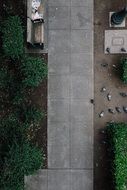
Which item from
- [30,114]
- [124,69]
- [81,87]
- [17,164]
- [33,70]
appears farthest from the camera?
[81,87]

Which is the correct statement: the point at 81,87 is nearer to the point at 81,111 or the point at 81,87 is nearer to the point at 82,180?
the point at 81,111

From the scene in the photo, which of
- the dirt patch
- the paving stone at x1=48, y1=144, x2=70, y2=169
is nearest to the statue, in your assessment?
the dirt patch

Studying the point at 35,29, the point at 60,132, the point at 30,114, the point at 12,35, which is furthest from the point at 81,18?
the point at 60,132

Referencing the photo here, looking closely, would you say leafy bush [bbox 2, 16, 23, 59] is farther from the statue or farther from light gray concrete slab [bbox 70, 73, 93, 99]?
the statue

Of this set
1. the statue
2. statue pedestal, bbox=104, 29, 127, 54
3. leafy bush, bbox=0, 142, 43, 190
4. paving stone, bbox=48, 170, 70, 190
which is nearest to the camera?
leafy bush, bbox=0, 142, 43, 190

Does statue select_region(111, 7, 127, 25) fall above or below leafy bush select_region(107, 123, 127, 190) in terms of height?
above

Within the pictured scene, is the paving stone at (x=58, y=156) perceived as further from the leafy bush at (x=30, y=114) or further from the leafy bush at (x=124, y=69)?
the leafy bush at (x=124, y=69)
